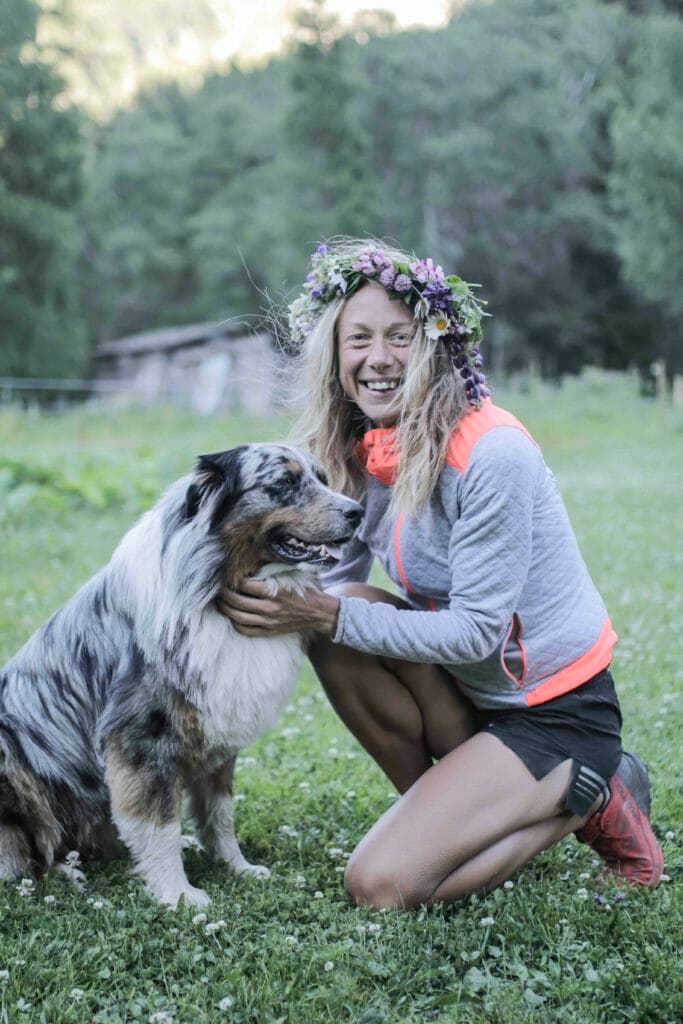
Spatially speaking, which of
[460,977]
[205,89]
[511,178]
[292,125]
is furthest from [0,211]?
[460,977]

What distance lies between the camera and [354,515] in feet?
10.1

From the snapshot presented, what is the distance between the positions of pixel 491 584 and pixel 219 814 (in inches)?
48.9

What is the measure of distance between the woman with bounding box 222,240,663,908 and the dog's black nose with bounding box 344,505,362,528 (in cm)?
11

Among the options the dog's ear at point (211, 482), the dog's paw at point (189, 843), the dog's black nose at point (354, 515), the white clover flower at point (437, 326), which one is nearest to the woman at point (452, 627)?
the white clover flower at point (437, 326)

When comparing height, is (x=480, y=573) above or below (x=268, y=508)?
below

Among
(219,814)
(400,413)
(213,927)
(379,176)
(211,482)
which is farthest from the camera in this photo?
(379,176)

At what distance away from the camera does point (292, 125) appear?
34.6m

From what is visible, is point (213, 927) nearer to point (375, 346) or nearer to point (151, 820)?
point (151, 820)

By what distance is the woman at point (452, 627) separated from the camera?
285cm

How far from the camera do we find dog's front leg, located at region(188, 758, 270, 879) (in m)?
3.29

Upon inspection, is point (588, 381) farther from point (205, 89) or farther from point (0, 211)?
point (205, 89)

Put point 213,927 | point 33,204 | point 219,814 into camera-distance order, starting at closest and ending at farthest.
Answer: point 213,927
point 219,814
point 33,204

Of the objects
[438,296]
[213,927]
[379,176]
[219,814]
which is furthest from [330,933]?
[379,176]

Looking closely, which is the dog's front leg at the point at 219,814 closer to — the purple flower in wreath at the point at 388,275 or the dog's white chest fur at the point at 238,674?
the dog's white chest fur at the point at 238,674
